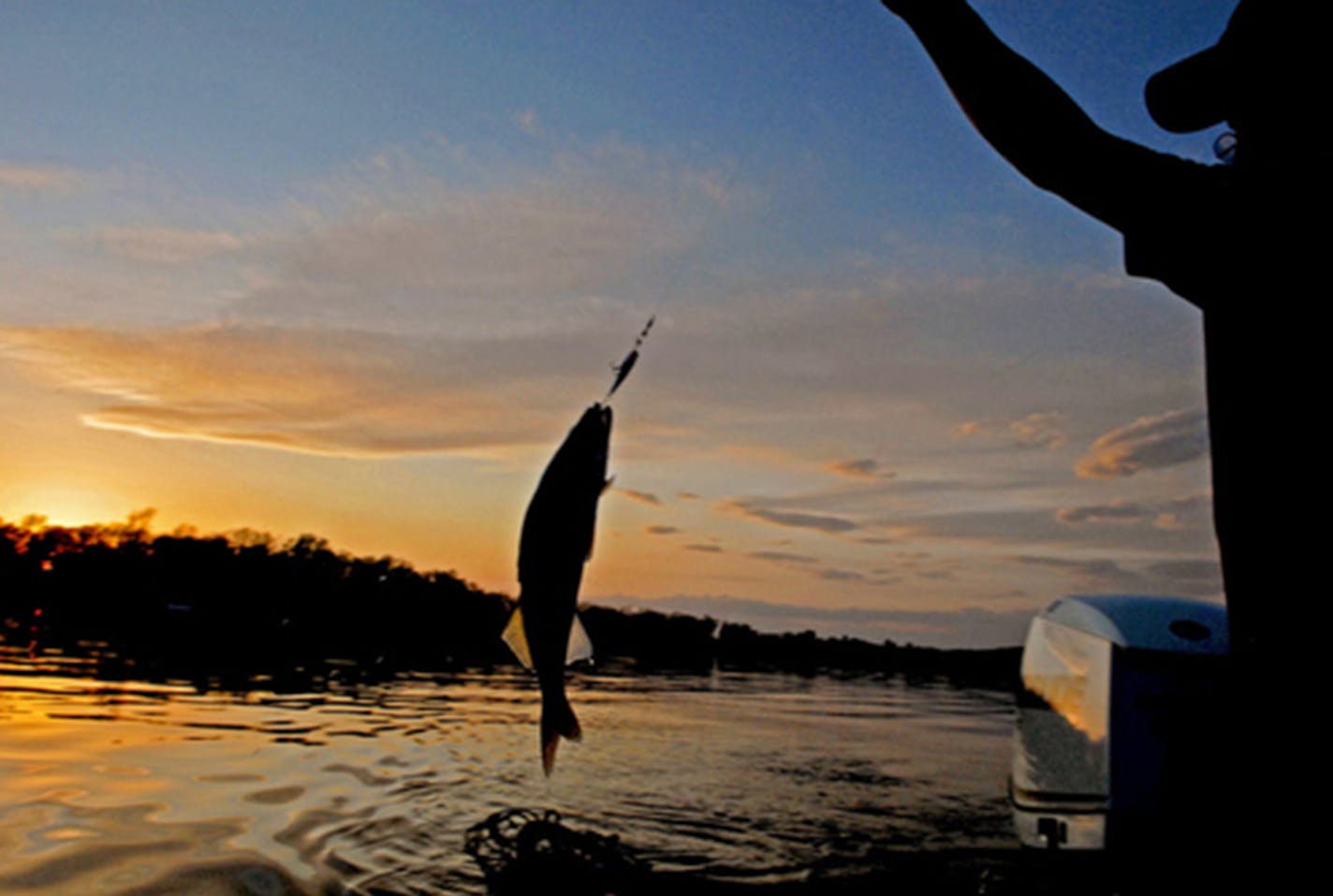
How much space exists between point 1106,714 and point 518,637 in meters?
4.82

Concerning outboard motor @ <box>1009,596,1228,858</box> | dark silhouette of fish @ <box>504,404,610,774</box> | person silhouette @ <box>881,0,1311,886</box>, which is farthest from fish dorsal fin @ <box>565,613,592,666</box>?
outboard motor @ <box>1009,596,1228,858</box>

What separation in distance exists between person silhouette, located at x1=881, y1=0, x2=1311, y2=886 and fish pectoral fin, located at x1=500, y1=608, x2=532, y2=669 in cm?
212

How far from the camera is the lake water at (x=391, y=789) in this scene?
7449 millimetres

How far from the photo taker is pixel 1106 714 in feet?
21.0

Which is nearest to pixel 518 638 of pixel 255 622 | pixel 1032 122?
pixel 1032 122

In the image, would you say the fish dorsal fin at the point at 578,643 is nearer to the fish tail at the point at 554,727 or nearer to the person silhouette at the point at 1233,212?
the fish tail at the point at 554,727

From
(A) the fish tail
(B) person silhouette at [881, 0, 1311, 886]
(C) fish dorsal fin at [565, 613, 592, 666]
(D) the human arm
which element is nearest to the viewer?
(B) person silhouette at [881, 0, 1311, 886]

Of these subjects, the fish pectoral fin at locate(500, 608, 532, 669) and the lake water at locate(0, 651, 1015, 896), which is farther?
the lake water at locate(0, 651, 1015, 896)

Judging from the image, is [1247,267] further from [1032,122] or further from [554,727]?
[554,727]

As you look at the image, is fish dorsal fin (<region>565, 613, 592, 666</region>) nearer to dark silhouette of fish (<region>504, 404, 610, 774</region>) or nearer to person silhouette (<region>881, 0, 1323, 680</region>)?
dark silhouette of fish (<region>504, 404, 610, 774</region>)

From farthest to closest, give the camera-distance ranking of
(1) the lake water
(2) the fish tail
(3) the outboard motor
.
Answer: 1. (1) the lake water
2. (3) the outboard motor
3. (2) the fish tail

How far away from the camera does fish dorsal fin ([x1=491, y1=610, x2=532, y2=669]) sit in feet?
10.8

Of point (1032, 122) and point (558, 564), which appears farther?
point (558, 564)

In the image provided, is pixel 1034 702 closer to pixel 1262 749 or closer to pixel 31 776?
pixel 1262 749
